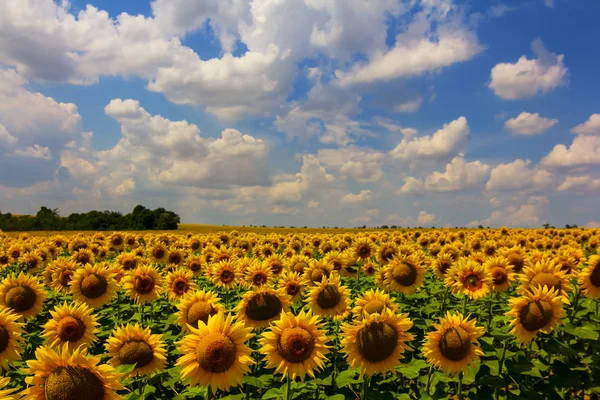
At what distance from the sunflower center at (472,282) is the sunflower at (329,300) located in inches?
133

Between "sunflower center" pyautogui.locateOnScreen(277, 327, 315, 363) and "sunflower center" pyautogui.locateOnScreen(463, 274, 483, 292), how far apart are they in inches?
217

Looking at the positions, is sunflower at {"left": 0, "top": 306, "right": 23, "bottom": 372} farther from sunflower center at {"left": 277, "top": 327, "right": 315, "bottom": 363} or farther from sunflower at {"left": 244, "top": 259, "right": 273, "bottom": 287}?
sunflower at {"left": 244, "top": 259, "right": 273, "bottom": 287}

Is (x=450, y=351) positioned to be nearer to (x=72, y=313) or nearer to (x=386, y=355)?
(x=386, y=355)

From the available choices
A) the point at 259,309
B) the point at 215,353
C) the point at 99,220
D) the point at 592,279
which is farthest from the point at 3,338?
the point at 99,220

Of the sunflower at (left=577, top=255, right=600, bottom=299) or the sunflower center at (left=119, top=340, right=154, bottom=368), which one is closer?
the sunflower center at (left=119, top=340, right=154, bottom=368)

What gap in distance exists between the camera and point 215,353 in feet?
17.3

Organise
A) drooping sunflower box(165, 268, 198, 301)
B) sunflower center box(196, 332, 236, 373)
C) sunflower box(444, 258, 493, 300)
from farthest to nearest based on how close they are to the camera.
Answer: drooping sunflower box(165, 268, 198, 301) < sunflower box(444, 258, 493, 300) < sunflower center box(196, 332, 236, 373)

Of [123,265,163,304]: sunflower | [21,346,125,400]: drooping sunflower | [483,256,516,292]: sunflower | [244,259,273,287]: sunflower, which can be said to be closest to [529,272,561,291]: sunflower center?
[483,256,516,292]: sunflower

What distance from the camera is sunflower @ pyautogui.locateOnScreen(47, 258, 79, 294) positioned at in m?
11.9

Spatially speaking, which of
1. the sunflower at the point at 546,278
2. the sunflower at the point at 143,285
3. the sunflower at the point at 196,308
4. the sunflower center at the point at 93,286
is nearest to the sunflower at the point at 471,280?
the sunflower at the point at 546,278

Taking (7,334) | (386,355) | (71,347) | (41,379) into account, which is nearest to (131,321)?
(71,347)

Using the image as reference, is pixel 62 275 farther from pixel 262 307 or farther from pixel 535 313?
pixel 535 313

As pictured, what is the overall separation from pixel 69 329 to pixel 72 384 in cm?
325

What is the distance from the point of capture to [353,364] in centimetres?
595
